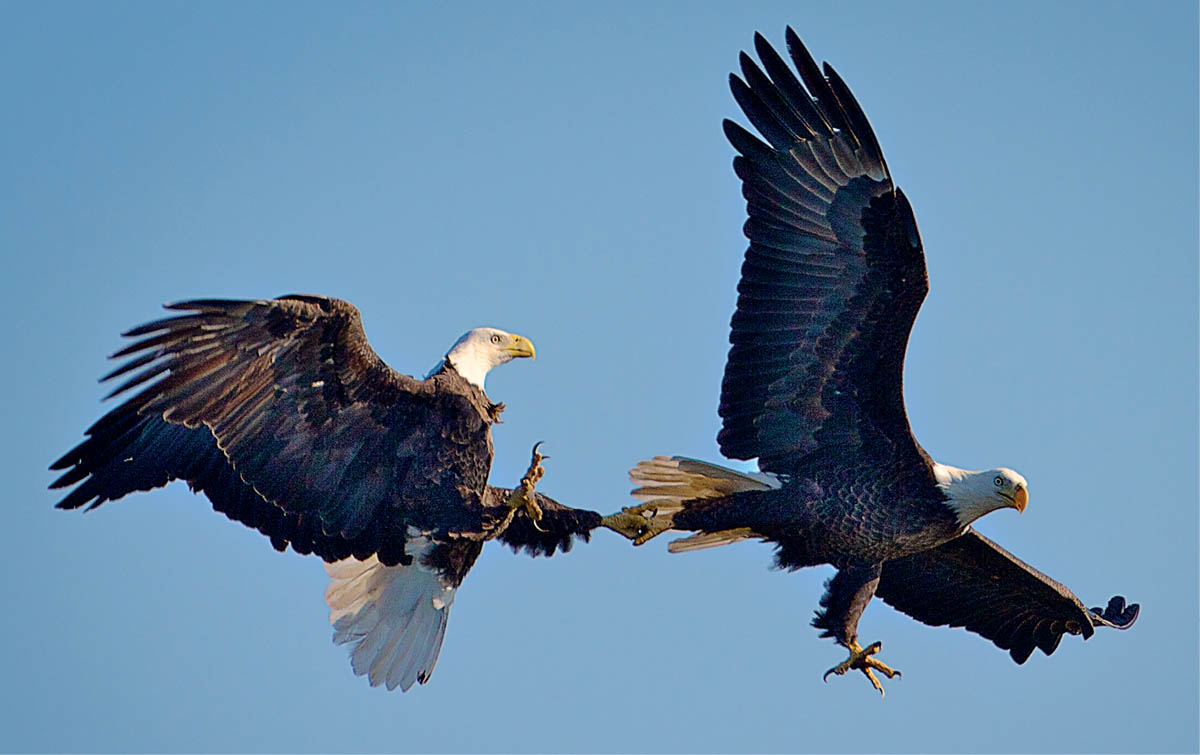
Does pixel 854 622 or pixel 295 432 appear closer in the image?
pixel 295 432

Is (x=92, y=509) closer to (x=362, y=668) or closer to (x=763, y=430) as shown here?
(x=362, y=668)

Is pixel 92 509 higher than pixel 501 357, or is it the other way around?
pixel 501 357

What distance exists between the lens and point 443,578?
342 inches

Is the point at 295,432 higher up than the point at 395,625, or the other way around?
the point at 295,432

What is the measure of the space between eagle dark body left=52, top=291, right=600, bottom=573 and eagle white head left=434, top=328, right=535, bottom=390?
0.10m

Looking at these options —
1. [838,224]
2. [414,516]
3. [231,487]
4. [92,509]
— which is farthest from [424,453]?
[838,224]

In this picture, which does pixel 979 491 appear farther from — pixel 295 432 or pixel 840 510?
pixel 295 432

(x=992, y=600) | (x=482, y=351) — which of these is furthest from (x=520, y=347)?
(x=992, y=600)

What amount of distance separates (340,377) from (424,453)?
0.57m

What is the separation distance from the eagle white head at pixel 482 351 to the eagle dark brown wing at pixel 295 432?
152 millimetres

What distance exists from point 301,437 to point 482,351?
3.51 ft

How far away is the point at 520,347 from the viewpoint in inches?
347

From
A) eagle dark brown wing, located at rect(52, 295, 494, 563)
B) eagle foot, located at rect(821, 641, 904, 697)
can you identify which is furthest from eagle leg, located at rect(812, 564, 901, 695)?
eagle dark brown wing, located at rect(52, 295, 494, 563)

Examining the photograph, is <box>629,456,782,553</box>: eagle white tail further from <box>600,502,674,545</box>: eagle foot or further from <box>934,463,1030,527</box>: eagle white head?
<box>934,463,1030,527</box>: eagle white head
